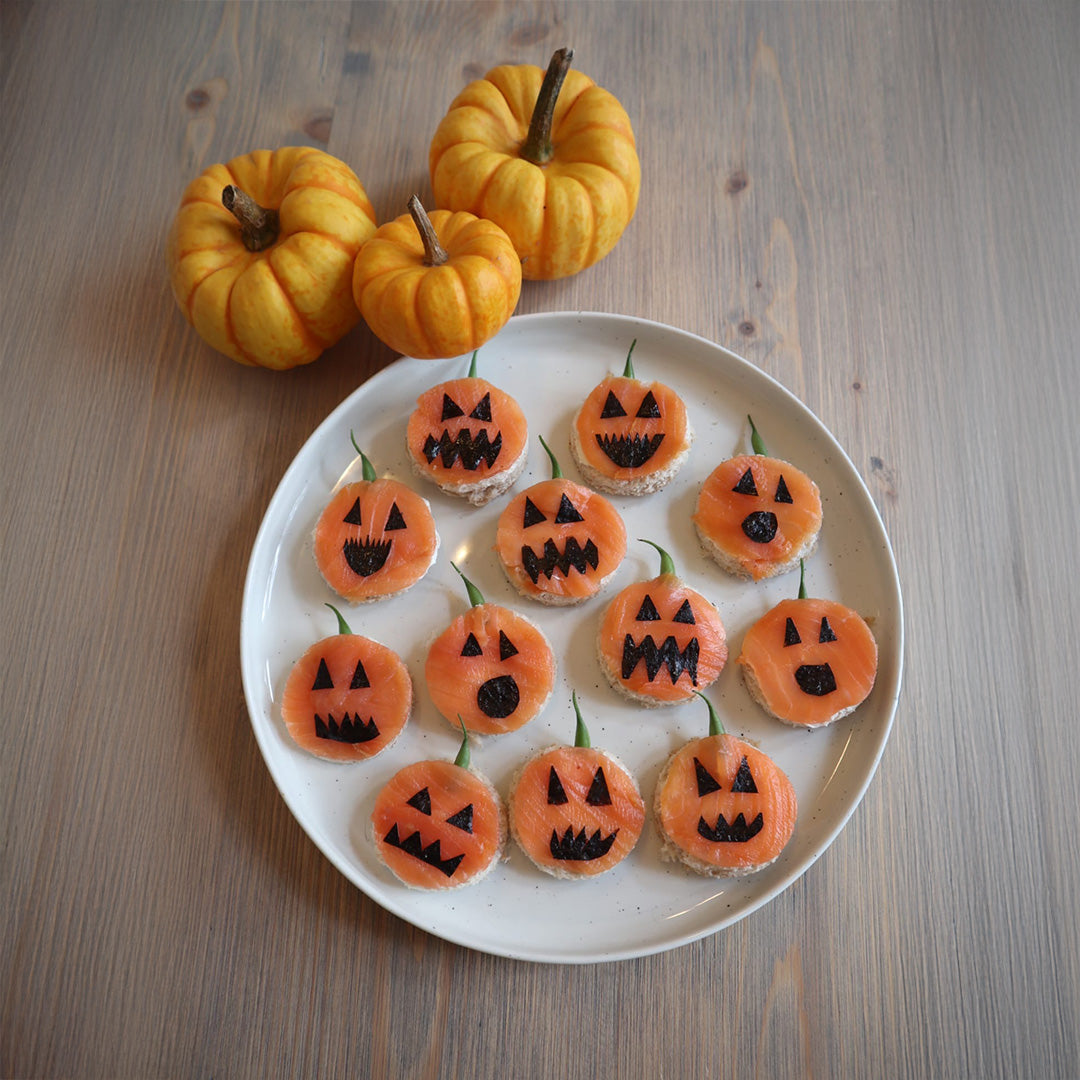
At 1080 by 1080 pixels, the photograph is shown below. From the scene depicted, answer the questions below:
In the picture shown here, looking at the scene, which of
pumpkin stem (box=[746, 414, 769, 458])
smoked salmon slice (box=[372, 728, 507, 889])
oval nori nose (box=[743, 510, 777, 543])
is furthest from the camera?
pumpkin stem (box=[746, 414, 769, 458])

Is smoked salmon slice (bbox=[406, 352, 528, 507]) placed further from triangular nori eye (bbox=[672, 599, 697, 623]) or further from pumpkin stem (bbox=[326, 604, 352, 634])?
triangular nori eye (bbox=[672, 599, 697, 623])

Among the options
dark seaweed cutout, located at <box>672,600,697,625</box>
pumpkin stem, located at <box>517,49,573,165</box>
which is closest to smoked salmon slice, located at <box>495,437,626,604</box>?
dark seaweed cutout, located at <box>672,600,697,625</box>

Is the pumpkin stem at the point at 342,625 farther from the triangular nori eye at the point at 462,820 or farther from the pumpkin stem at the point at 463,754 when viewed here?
the triangular nori eye at the point at 462,820

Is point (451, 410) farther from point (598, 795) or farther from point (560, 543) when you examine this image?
point (598, 795)

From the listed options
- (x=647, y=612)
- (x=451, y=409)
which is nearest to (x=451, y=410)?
(x=451, y=409)

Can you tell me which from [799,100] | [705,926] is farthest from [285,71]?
[705,926]

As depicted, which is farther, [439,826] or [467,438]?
[467,438]

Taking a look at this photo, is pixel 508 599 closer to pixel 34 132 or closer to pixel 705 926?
pixel 705 926
